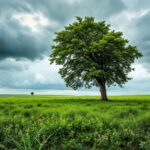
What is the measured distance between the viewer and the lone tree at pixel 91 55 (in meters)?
37.2

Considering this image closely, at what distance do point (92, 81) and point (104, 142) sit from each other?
106ft

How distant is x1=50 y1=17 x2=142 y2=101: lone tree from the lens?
37250 millimetres

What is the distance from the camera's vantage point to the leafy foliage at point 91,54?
37.1 meters

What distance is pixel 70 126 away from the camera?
9.36m

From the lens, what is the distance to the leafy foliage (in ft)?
122

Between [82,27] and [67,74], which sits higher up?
[82,27]

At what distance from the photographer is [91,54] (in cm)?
3916

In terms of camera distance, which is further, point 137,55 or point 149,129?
point 137,55

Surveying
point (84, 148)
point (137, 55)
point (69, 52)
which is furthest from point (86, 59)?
point (84, 148)

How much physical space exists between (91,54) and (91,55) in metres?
0.19

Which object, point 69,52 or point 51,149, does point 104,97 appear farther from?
point 51,149

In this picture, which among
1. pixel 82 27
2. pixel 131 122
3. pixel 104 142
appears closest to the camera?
pixel 104 142

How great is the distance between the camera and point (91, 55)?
129ft

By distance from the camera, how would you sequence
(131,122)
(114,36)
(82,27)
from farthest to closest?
(82,27), (114,36), (131,122)
